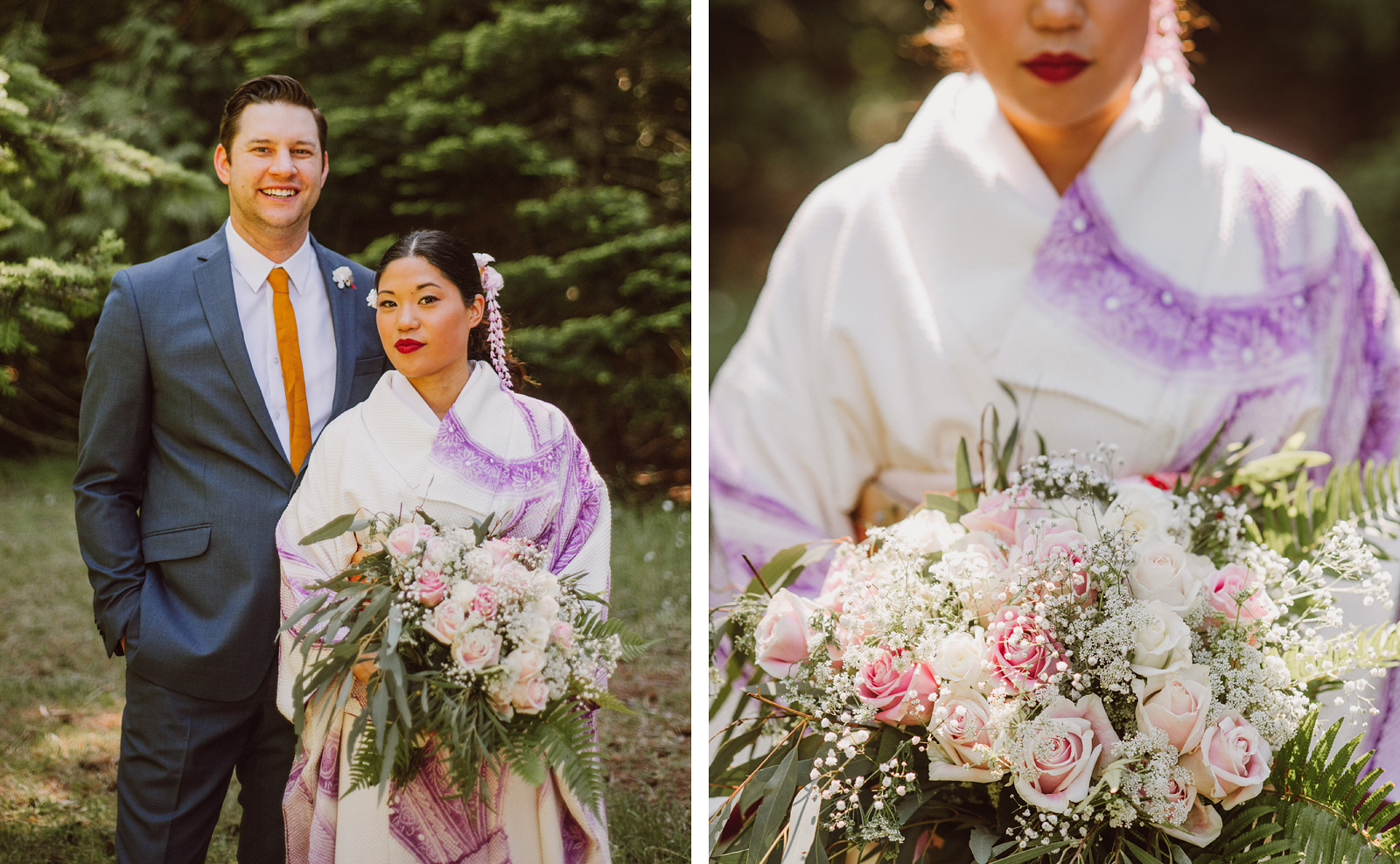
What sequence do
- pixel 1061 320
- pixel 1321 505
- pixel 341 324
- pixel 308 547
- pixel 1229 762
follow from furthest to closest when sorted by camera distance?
pixel 1061 320 → pixel 1321 505 → pixel 341 324 → pixel 308 547 → pixel 1229 762

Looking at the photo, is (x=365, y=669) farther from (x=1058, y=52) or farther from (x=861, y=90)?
(x=861, y=90)

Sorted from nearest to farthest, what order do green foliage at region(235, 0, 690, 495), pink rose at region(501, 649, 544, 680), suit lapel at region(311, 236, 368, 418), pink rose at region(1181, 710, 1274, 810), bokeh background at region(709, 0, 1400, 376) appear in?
pink rose at region(1181, 710, 1274, 810) < pink rose at region(501, 649, 544, 680) < suit lapel at region(311, 236, 368, 418) < green foliage at region(235, 0, 690, 495) < bokeh background at region(709, 0, 1400, 376)

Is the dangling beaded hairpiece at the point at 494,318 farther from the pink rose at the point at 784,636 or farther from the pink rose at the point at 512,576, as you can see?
the pink rose at the point at 784,636

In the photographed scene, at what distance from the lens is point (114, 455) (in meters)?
1.76

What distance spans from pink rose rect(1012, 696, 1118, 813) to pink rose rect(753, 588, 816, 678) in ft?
1.23

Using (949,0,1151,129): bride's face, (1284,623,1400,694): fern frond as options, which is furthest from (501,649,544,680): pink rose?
(949,0,1151,129): bride's face

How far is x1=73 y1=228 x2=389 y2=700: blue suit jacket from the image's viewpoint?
1741 mm

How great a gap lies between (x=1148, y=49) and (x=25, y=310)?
7.40 ft

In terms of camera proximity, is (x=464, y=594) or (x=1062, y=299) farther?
(x=1062, y=299)

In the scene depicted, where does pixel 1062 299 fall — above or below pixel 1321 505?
above

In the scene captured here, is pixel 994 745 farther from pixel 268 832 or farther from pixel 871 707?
pixel 268 832

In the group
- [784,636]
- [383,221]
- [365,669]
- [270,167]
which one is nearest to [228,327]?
[270,167]

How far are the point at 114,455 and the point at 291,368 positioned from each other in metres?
0.33

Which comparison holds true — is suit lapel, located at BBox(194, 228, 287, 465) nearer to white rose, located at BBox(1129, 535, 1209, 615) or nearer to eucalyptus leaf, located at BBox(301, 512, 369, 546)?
eucalyptus leaf, located at BBox(301, 512, 369, 546)
